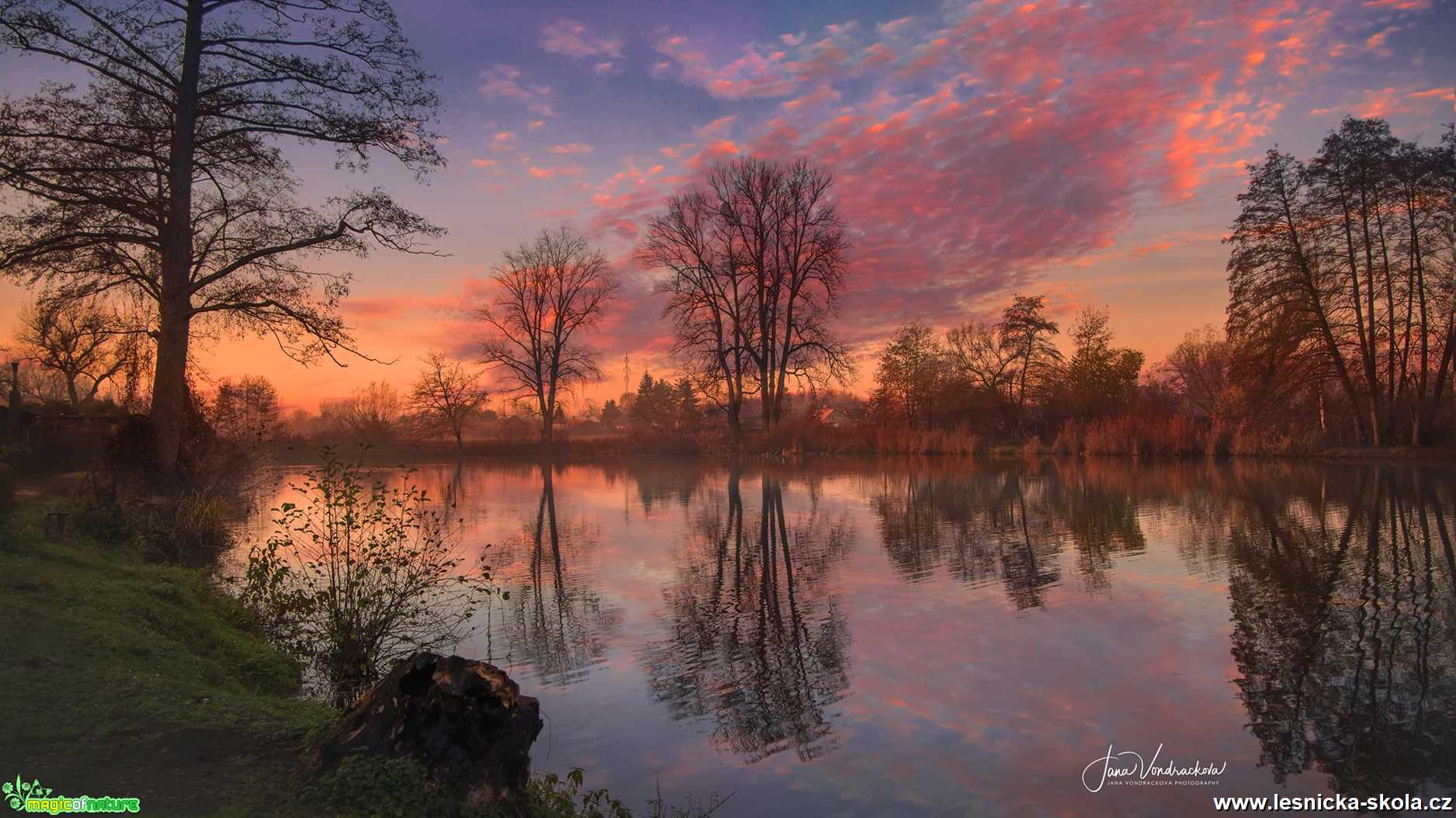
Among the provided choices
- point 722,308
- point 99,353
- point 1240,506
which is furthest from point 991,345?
point 99,353

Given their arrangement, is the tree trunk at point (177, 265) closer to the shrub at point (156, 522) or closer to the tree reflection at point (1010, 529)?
the shrub at point (156, 522)

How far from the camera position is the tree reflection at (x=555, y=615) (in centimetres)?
683

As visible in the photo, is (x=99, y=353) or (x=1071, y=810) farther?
(x=99, y=353)

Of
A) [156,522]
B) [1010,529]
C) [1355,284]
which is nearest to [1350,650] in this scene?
[1010,529]

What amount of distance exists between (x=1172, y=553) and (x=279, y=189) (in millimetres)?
15727

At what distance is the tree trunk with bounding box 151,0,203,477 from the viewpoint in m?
12.4

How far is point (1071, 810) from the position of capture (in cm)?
414

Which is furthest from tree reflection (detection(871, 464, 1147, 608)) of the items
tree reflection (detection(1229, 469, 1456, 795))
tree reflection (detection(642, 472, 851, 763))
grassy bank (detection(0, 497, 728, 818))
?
grassy bank (detection(0, 497, 728, 818))

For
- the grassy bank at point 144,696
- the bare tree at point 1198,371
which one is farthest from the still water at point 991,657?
the bare tree at point 1198,371

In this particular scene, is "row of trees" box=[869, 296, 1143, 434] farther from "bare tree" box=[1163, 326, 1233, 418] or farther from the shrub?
the shrub

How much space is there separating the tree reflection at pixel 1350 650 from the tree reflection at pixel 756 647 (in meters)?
2.87

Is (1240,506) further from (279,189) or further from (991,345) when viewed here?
(991,345)
